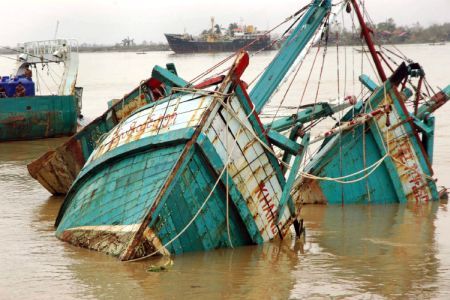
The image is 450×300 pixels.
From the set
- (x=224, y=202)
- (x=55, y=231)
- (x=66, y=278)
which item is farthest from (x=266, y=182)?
(x=55, y=231)

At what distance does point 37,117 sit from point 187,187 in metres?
14.6

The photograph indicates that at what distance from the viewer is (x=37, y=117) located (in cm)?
2367

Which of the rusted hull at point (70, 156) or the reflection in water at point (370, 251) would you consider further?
the rusted hull at point (70, 156)

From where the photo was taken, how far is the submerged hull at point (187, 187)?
9.76 metres

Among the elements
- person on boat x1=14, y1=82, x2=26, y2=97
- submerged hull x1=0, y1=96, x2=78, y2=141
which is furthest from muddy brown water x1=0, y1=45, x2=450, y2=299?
person on boat x1=14, y1=82, x2=26, y2=97

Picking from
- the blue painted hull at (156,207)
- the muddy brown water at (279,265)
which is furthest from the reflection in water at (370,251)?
the blue painted hull at (156,207)

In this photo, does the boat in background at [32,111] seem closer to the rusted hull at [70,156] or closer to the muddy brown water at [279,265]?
the rusted hull at [70,156]

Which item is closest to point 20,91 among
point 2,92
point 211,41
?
point 2,92

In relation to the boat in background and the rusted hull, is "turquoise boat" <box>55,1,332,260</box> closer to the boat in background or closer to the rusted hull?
the rusted hull

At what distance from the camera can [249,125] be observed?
10344 millimetres

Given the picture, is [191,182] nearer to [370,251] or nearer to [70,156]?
[370,251]

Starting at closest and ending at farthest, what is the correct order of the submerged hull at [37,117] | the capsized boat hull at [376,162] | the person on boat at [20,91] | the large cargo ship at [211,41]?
the capsized boat hull at [376,162] < the submerged hull at [37,117] < the person on boat at [20,91] < the large cargo ship at [211,41]

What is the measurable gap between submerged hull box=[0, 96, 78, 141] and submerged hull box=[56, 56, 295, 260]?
1287cm

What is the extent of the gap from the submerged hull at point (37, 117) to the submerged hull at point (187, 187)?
12.9 meters
